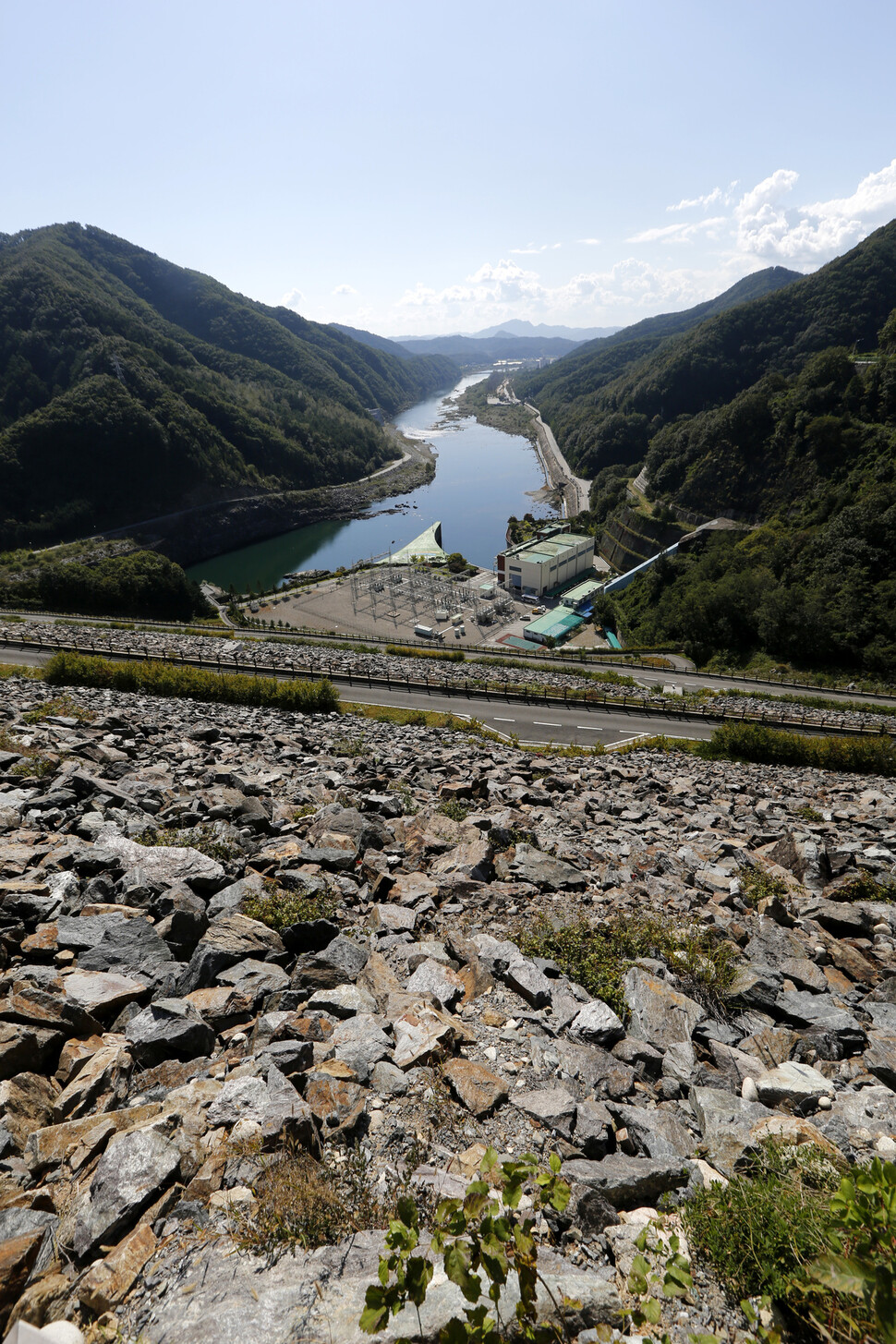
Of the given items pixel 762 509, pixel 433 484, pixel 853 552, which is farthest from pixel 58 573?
pixel 433 484

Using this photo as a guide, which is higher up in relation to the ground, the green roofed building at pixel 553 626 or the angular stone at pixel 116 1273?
the angular stone at pixel 116 1273

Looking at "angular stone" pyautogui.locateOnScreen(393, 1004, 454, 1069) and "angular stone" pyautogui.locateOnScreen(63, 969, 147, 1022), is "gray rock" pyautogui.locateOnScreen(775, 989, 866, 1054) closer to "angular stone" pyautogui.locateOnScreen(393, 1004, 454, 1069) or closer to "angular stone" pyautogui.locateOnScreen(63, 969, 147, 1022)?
"angular stone" pyautogui.locateOnScreen(393, 1004, 454, 1069)

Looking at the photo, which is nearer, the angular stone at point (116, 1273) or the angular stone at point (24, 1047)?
the angular stone at point (116, 1273)

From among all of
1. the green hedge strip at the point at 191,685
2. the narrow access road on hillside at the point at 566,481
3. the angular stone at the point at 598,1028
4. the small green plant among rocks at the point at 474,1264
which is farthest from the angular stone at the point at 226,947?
the narrow access road on hillside at the point at 566,481

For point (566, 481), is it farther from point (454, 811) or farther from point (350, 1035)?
point (350, 1035)

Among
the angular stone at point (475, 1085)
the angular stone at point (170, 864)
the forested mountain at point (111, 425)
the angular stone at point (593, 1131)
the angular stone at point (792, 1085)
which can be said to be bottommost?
the angular stone at point (792, 1085)

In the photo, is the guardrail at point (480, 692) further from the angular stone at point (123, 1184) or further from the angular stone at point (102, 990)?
the angular stone at point (123, 1184)
